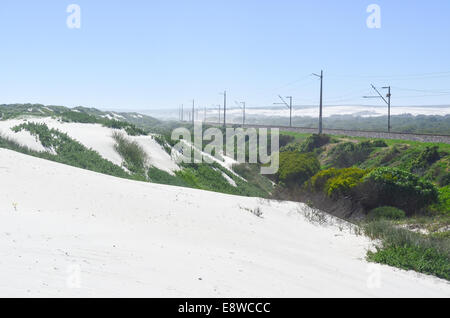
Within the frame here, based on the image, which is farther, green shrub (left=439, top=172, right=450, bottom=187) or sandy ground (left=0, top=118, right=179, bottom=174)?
green shrub (left=439, top=172, right=450, bottom=187)

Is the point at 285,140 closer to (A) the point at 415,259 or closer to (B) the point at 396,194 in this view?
(B) the point at 396,194

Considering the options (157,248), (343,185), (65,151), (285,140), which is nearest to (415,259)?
(157,248)

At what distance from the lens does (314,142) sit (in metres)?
46.9

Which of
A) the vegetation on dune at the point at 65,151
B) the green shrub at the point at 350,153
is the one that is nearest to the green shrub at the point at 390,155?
the green shrub at the point at 350,153

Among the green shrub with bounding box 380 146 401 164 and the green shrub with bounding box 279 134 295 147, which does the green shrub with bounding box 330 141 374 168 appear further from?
the green shrub with bounding box 279 134 295 147

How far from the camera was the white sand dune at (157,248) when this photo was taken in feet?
19.6

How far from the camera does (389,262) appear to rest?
892cm

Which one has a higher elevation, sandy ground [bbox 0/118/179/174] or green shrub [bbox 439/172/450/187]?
sandy ground [bbox 0/118/179/174]

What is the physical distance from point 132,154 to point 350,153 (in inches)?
807

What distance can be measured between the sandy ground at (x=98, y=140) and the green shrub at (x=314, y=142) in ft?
65.6

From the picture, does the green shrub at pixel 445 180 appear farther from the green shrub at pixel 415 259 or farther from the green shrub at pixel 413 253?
the green shrub at pixel 415 259

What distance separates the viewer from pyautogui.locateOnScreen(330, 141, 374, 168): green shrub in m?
36.7

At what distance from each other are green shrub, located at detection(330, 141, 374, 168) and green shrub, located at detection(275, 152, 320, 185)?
409 cm

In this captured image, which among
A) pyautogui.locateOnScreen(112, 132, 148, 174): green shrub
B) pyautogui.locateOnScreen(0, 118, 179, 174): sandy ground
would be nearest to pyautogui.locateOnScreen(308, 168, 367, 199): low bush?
pyautogui.locateOnScreen(112, 132, 148, 174): green shrub
